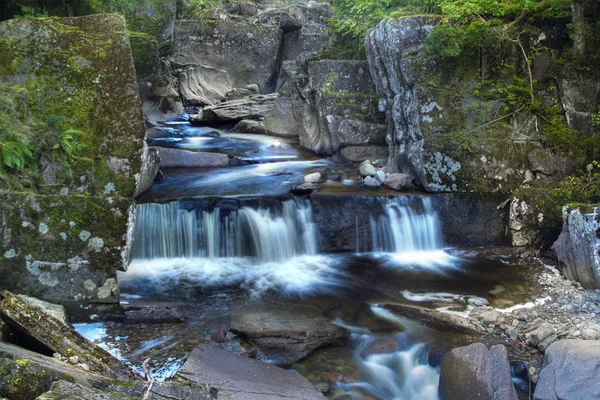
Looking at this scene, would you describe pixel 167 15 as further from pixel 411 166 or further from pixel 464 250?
pixel 464 250

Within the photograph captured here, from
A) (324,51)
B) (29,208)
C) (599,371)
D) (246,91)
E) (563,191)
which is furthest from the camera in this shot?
(246,91)

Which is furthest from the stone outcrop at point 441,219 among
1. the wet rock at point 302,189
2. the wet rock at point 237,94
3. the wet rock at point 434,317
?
the wet rock at point 237,94

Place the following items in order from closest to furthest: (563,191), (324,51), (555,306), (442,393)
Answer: (442,393) → (555,306) → (563,191) → (324,51)

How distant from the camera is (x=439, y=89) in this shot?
8.98 meters

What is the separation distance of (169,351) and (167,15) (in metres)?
13.6

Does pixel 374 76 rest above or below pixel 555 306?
above

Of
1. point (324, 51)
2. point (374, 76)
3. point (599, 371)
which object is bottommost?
point (599, 371)

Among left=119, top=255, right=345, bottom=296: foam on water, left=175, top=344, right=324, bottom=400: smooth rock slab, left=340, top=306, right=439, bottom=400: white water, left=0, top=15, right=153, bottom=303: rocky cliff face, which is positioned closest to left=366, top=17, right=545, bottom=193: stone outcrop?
left=119, top=255, right=345, bottom=296: foam on water

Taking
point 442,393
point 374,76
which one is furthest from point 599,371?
point 374,76

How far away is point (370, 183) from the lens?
9.51 meters

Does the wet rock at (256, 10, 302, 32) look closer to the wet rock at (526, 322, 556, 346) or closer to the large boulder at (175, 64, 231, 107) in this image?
the large boulder at (175, 64, 231, 107)

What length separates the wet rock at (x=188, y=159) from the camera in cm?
1110

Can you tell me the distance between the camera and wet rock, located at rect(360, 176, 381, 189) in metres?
9.45

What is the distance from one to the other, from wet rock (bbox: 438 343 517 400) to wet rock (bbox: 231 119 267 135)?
36.6 ft
